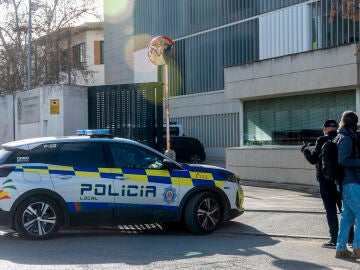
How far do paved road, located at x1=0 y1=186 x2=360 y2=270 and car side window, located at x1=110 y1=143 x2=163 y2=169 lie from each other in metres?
1.09

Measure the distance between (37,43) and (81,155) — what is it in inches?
1075

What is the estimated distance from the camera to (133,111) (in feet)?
54.0

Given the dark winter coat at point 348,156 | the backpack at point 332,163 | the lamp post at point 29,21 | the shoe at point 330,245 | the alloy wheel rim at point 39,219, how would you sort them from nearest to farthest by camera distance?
the dark winter coat at point 348,156 → the backpack at point 332,163 → the shoe at point 330,245 → the alloy wheel rim at point 39,219 → the lamp post at point 29,21

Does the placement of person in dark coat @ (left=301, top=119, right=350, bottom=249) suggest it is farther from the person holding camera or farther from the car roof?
the car roof

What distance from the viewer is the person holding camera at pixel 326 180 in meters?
7.84

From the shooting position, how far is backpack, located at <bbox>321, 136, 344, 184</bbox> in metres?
7.21

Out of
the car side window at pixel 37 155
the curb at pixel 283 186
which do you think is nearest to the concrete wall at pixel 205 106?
the curb at pixel 283 186

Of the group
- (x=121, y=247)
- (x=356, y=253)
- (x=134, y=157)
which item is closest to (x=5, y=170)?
(x=134, y=157)

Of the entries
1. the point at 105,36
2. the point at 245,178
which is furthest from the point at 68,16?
the point at 245,178

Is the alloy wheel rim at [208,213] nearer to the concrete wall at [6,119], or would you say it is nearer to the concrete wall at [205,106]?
the concrete wall at [6,119]

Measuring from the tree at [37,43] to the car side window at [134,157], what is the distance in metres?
26.4

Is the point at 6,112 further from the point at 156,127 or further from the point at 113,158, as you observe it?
the point at 113,158

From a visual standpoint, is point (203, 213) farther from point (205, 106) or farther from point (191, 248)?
point (205, 106)

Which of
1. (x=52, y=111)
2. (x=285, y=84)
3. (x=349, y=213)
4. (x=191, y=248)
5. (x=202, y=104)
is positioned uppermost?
(x=202, y=104)
